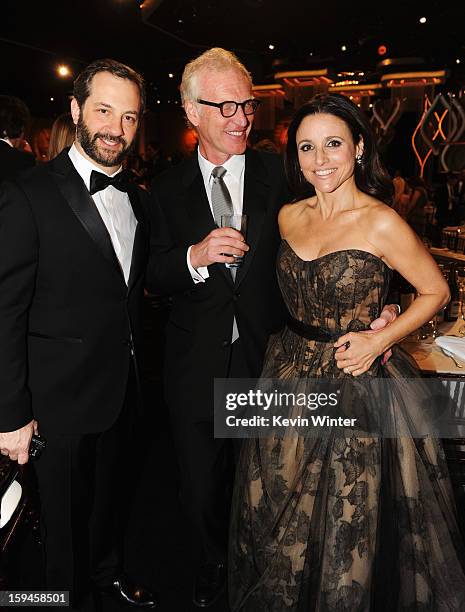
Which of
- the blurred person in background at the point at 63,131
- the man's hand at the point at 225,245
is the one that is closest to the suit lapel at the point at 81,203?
the man's hand at the point at 225,245

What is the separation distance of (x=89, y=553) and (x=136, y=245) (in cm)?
119

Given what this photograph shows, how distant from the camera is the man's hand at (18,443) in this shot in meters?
1.70

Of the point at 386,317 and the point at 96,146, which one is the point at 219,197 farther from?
the point at 386,317

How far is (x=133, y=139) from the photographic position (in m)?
1.86

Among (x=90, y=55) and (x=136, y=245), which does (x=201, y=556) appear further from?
(x=90, y=55)

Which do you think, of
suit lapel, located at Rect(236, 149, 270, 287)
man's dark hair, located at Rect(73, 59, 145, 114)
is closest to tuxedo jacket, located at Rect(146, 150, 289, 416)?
suit lapel, located at Rect(236, 149, 270, 287)

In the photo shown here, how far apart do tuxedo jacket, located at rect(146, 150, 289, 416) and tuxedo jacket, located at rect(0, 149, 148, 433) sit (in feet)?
0.85

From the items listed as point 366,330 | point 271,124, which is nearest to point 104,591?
point 366,330

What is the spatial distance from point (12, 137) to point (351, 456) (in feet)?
12.6

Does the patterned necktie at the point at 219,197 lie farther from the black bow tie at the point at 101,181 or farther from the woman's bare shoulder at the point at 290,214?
the black bow tie at the point at 101,181

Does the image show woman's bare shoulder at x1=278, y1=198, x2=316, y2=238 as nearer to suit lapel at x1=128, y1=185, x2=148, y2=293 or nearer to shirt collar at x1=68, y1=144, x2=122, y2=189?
suit lapel at x1=128, y1=185, x2=148, y2=293

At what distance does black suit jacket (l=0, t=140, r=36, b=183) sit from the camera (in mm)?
4168

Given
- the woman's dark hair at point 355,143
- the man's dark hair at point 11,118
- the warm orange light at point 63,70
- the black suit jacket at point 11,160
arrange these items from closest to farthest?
1. the woman's dark hair at point 355,143
2. the black suit jacket at point 11,160
3. the man's dark hair at point 11,118
4. the warm orange light at point 63,70

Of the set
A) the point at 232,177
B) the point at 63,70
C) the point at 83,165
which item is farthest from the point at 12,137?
the point at 63,70
